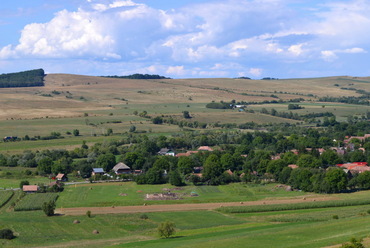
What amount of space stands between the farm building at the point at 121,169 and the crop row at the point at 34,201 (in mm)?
18836

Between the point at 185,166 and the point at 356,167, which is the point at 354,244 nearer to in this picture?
the point at 185,166

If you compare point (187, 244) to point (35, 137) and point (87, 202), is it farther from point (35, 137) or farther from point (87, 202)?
point (35, 137)

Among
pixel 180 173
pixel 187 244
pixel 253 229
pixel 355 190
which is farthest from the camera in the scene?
pixel 180 173

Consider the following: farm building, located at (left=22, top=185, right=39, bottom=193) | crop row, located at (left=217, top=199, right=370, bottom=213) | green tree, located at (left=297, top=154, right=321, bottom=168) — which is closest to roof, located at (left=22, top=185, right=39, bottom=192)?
farm building, located at (left=22, top=185, right=39, bottom=193)

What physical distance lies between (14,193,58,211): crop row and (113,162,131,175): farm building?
18.8 meters

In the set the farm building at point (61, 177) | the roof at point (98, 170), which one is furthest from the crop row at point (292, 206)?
the roof at point (98, 170)

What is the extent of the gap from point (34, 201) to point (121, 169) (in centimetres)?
2481

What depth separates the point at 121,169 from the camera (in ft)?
308

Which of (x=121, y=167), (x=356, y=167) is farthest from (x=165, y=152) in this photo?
(x=356, y=167)

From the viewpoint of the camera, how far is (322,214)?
5997 centimetres

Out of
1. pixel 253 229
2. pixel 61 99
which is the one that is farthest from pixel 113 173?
pixel 61 99

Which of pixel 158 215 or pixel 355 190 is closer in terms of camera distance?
pixel 158 215

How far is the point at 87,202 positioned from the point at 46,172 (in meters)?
25.2

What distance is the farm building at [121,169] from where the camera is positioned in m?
93.6
